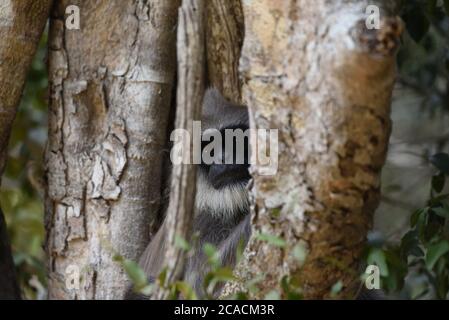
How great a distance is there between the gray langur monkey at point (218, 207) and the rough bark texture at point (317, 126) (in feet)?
3.12

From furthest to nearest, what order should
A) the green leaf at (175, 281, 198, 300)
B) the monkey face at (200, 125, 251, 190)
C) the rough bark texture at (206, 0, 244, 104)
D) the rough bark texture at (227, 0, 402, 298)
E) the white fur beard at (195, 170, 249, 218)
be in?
the rough bark texture at (206, 0, 244, 104) < the white fur beard at (195, 170, 249, 218) < the monkey face at (200, 125, 251, 190) < the green leaf at (175, 281, 198, 300) < the rough bark texture at (227, 0, 402, 298)

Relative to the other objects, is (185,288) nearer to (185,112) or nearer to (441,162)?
(185,112)

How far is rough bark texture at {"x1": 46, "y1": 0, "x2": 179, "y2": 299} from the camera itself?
11.1 ft

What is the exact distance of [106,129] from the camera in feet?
11.1

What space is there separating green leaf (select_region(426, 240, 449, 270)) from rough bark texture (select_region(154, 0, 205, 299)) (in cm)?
103

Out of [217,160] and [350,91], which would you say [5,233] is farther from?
[350,91]

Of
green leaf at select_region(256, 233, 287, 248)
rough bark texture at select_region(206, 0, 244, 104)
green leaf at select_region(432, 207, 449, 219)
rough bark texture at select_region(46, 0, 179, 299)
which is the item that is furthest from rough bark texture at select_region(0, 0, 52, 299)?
green leaf at select_region(432, 207, 449, 219)

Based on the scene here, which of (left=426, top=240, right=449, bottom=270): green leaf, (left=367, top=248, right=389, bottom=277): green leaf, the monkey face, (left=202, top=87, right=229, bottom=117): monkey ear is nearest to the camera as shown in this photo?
(left=367, top=248, right=389, bottom=277): green leaf

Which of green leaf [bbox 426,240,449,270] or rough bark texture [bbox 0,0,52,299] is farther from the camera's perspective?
rough bark texture [bbox 0,0,52,299]

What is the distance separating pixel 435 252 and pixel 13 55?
5.81ft

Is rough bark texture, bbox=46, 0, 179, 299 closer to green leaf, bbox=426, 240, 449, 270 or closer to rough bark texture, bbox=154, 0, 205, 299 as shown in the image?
green leaf, bbox=426, 240, 449, 270

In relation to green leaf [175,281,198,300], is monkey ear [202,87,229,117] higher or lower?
higher
